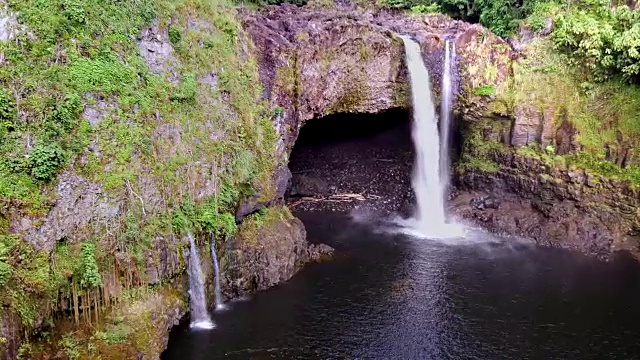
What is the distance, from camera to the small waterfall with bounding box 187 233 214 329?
1669 centimetres

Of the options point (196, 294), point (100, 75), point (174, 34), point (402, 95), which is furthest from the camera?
point (402, 95)

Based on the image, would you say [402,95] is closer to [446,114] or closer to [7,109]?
[446,114]

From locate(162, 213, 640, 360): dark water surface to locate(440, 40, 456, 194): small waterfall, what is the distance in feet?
17.4

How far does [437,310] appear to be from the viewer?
17.7 m

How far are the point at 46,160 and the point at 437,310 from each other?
456 inches

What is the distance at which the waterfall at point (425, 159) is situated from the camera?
987 inches

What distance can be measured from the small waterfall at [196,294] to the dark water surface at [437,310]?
1.21ft

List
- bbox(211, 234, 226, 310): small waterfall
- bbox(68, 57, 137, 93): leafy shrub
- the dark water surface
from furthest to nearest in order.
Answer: bbox(211, 234, 226, 310): small waterfall → the dark water surface → bbox(68, 57, 137, 93): leafy shrub

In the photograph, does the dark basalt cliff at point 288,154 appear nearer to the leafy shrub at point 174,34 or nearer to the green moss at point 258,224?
the green moss at point 258,224

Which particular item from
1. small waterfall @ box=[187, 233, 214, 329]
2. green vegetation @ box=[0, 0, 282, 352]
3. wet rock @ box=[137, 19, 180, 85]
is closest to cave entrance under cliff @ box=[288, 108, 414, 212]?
green vegetation @ box=[0, 0, 282, 352]

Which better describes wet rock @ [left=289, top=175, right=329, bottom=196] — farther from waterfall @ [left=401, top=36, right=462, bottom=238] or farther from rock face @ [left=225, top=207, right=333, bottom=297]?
rock face @ [left=225, top=207, right=333, bottom=297]

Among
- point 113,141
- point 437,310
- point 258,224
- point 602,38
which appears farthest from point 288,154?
point 602,38

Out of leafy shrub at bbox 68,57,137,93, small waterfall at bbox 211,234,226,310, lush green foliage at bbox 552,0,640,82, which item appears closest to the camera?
leafy shrub at bbox 68,57,137,93

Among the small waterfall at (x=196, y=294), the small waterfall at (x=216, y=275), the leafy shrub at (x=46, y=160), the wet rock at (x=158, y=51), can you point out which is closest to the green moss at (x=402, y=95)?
the wet rock at (x=158, y=51)
